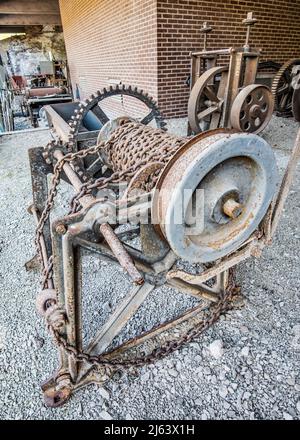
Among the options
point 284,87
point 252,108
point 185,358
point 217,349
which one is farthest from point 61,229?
point 284,87

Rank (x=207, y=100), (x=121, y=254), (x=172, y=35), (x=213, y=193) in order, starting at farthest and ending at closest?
1. (x=172, y=35)
2. (x=207, y=100)
3. (x=213, y=193)
4. (x=121, y=254)

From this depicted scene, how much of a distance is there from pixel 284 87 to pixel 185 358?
6.42 meters

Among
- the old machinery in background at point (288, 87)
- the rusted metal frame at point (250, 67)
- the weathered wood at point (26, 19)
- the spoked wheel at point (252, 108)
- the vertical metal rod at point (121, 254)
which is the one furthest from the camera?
the weathered wood at point (26, 19)

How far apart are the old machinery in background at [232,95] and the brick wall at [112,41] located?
1.13 metres

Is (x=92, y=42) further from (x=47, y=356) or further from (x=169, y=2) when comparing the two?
(x=47, y=356)

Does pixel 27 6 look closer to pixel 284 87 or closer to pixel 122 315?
pixel 284 87

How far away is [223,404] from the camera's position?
5.61 feet

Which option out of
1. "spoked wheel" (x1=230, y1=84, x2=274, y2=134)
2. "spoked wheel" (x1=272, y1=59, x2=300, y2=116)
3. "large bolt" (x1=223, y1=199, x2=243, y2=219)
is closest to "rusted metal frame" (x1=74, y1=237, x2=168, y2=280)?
"large bolt" (x1=223, y1=199, x2=243, y2=219)

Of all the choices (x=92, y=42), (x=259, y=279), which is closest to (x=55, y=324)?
(x=259, y=279)

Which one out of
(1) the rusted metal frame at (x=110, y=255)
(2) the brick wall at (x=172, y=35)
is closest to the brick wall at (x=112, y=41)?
(2) the brick wall at (x=172, y=35)

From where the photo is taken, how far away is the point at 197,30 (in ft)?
19.4

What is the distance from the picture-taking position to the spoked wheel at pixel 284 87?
241 inches

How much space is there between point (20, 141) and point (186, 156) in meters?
7.12

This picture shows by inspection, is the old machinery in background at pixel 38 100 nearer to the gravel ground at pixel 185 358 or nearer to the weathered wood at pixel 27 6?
the weathered wood at pixel 27 6
